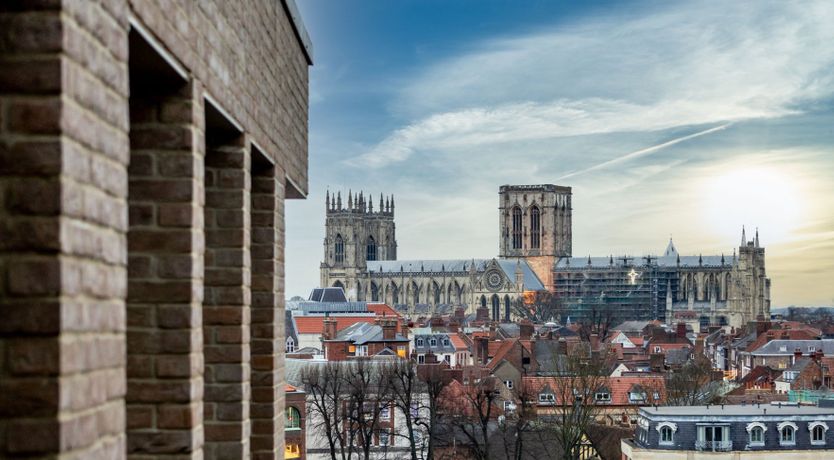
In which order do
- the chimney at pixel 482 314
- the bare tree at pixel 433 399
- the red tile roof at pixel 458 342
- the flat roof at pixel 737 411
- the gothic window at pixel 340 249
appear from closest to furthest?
1. the flat roof at pixel 737 411
2. the bare tree at pixel 433 399
3. the red tile roof at pixel 458 342
4. the chimney at pixel 482 314
5. the gothic window at pixel 340 249

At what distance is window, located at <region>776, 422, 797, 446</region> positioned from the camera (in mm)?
33719

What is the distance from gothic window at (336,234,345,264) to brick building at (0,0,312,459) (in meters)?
142

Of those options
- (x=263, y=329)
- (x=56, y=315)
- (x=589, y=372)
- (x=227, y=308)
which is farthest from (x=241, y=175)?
(x=589, y=372)

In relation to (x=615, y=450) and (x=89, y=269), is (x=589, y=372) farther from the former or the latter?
(x=89, y=269)

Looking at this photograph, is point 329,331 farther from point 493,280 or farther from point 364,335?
point 493,280

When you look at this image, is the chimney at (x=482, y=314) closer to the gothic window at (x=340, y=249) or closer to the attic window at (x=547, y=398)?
the gothic window at (x=340, y=249)

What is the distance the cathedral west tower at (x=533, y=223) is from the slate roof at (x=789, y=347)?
7782 centimetres

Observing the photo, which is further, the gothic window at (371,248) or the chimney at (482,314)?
the gothic window at (371,248)

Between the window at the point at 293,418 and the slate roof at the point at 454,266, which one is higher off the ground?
the slate roof at the point at 454,266

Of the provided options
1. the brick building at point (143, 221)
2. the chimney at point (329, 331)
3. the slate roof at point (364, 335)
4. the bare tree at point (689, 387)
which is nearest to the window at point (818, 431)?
the bare tree at point (689, 387)

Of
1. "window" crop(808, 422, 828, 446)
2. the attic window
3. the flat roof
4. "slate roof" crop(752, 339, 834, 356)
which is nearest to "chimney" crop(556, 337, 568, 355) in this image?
the attic window

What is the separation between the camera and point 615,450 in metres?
39.6

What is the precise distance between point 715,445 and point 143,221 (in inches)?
1213

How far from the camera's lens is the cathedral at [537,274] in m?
134
